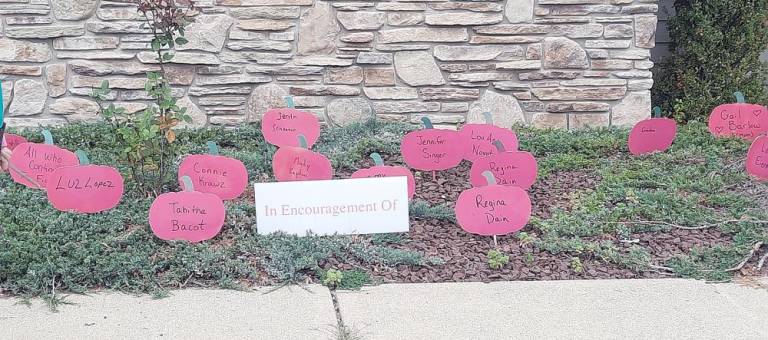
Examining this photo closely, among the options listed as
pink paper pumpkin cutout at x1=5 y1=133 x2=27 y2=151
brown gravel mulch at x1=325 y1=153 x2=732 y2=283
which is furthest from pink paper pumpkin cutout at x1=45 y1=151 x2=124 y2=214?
brown gravel mulch at x1=325 y1=153 x2=732 y2=283

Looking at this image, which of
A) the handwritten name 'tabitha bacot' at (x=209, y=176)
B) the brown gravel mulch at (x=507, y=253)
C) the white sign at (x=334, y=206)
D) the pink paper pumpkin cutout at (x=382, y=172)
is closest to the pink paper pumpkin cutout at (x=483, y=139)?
the brown gravel mulch at (x=507, y=253)

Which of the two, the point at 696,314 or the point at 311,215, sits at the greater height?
the point at 311,215

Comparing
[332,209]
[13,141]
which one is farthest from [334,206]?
[13,141]

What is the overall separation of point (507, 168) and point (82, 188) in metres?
2.08

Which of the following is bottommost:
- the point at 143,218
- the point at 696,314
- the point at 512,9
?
the point at 696,314

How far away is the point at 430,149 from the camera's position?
4.65 meters

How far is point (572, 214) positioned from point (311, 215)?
1.33 m

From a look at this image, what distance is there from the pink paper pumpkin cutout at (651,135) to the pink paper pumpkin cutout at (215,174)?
2461 mm

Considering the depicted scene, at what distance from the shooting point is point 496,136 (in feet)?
15.8

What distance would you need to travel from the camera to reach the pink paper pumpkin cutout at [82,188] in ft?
12.7

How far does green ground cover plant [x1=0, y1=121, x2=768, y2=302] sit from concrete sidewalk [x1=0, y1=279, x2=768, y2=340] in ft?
0.39

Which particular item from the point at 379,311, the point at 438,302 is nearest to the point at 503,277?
the point at 438,302

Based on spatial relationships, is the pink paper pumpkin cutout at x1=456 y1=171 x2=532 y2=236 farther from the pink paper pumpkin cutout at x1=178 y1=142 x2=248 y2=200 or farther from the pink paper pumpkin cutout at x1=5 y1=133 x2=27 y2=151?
the pink paper pumpkin cutout at x1=5 y1=133 x2=27 y2=151

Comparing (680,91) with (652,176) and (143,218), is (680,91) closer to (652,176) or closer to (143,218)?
(652,176)
